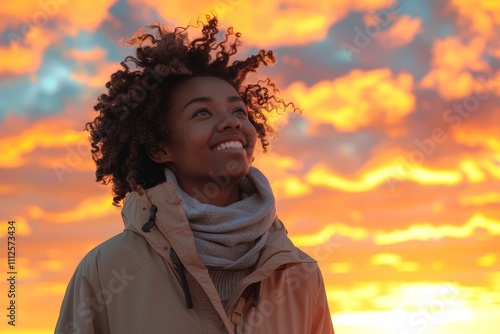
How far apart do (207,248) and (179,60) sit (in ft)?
4.74

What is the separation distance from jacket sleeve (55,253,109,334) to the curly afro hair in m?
0.64

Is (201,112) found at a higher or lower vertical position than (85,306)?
higher

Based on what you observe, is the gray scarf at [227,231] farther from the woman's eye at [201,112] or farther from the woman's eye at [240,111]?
the woman's eye at [240,111]

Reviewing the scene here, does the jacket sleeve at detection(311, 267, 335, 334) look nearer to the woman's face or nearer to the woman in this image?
the woman

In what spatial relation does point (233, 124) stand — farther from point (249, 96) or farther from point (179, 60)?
point (249, 96)

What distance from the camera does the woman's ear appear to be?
16.1 ft

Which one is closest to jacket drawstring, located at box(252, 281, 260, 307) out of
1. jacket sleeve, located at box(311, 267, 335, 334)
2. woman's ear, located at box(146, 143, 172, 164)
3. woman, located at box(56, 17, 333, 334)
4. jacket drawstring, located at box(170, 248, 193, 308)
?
woman, located at box(56, 17, 333, 334)

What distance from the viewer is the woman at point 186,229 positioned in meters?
4.35

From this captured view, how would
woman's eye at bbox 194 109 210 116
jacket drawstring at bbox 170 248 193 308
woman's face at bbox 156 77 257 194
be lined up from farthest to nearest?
1. woman's eye at bbox 194 109 210 116
2. woman's face at bbox 156 77 257 194
3. jacket drawstring at bbox 170 248 193 308

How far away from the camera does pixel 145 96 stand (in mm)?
5117

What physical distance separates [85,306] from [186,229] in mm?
728

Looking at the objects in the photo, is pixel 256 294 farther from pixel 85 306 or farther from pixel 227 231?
pixel 85 306

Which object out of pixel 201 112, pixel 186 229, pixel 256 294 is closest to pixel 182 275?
pixel 186 229

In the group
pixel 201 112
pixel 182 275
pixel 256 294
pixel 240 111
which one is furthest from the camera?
pixel 240 111
